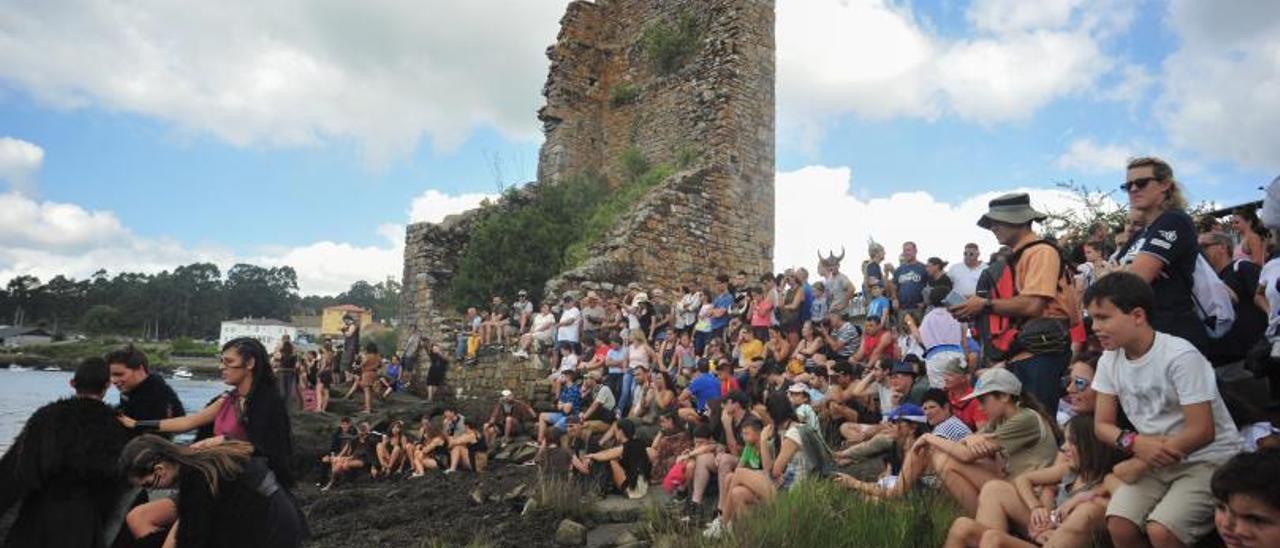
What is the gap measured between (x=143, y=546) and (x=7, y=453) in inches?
30.6

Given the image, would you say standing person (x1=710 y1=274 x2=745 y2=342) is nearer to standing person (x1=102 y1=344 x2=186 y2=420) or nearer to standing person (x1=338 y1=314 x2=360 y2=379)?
standing person (x1=102 y1=344 x2=186 y2=420)

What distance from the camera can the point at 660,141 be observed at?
2053 cm

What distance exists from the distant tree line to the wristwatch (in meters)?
77.7

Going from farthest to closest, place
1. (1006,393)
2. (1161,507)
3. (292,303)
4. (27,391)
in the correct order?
(292,303) < (27,391) < (1006,393) < (1161,507)

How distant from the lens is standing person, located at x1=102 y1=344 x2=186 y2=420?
5.24m

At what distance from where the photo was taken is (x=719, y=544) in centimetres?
549

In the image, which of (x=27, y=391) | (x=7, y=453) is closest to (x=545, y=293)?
(x=7, y=453)

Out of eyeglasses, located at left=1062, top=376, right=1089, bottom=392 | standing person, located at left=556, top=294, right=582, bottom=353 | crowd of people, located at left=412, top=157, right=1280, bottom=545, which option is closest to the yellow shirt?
crowd of people, located at left=412, top=157, right=1280, bottom=545

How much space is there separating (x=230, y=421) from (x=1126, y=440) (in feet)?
14.0

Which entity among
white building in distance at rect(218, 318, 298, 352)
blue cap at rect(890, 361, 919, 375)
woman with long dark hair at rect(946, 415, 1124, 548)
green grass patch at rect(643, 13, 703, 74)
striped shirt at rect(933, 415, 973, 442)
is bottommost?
woman with long dark hair at rect(946, 415, 1124, 548)

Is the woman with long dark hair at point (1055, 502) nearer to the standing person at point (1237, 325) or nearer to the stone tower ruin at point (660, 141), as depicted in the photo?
the standing person at point (1237, 325)

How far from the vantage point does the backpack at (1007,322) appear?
4305 mm

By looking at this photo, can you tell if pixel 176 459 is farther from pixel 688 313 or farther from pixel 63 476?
pixel 688 313

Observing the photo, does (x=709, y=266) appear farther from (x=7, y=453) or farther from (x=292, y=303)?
(x=292, y=303)
